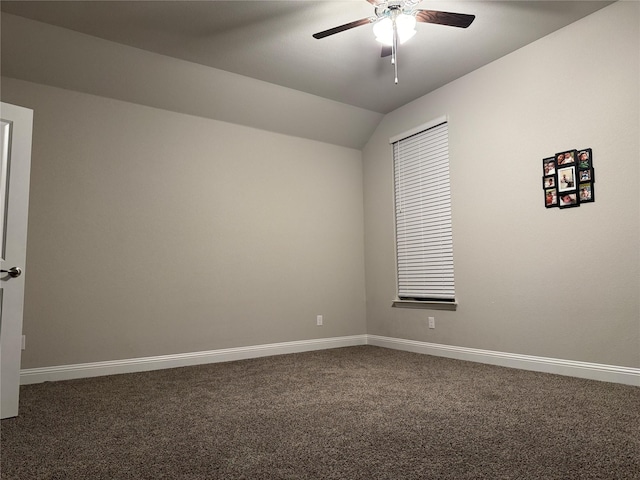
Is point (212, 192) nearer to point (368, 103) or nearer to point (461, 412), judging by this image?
point (368, 103)

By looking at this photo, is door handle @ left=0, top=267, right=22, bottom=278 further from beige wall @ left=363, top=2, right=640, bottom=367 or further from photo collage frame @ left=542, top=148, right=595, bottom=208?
photo collage frame @ left=542, top=148, right=595, bottom=208

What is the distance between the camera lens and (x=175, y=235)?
14.6 ft

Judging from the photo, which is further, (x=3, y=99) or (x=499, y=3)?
(x=3, y=99)

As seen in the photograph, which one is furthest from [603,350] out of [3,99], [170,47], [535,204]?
[3,99]

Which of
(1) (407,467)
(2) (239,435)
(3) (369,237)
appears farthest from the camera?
(3) (369,237)

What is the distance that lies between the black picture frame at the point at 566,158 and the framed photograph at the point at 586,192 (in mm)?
210

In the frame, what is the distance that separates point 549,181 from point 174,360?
3901 mm

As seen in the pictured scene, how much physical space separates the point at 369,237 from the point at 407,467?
4028mm

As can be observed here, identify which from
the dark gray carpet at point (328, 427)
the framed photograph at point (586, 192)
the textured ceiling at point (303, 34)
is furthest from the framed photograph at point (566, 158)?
the dark gray carpet at point (328, 427)

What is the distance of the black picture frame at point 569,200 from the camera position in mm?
3510

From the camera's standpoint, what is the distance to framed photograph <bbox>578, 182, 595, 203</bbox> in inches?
135

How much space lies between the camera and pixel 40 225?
12.4 ft

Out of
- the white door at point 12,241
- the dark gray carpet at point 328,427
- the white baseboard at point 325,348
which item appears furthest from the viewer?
the white baseboard at point 325,348

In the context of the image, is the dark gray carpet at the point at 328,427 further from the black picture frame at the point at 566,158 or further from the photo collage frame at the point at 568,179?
the black picture frame at the point at 566,158
